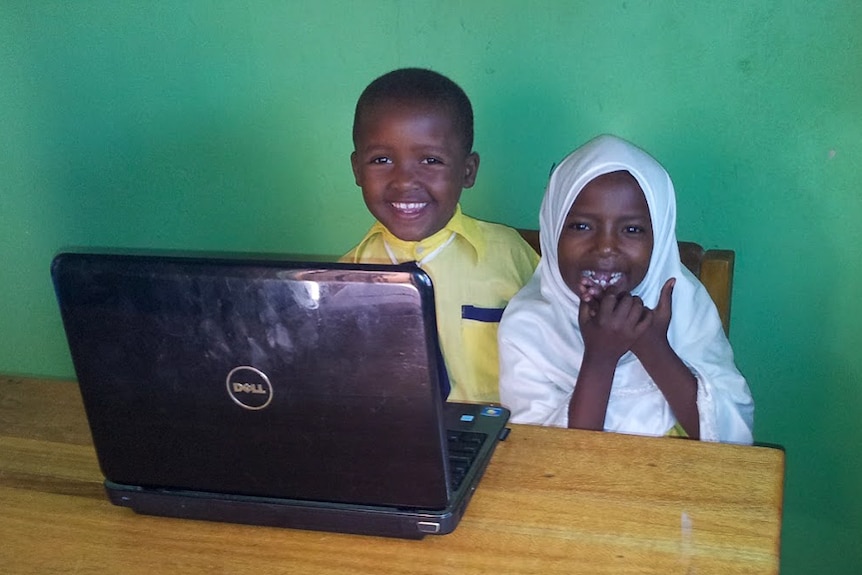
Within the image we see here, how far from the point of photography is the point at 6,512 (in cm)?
86

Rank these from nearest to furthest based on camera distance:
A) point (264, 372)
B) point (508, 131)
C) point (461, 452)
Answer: point (264, 372)
point (461, 452)
point (508, 131)

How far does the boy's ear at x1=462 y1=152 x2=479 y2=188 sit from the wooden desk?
593 mm

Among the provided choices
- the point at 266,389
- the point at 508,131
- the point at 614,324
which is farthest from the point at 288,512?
the point at 508,131

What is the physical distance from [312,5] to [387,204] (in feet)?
1.43

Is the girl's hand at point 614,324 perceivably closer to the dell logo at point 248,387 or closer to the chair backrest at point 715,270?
the chair backrest at point 715,270

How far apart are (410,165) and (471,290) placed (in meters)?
0.23

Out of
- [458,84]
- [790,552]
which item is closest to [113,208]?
[458,84]

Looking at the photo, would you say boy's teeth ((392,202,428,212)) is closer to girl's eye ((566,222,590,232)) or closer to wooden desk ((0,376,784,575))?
girl's eye ((566,222,590,232))

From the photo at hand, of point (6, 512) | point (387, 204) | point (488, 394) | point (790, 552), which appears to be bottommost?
point (790, 552)

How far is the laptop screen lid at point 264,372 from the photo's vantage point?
2.32 ft

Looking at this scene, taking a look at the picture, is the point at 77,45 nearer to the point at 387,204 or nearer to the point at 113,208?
the point at 113,208

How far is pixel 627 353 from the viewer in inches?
49.0

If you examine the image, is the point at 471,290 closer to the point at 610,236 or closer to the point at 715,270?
the point at 610,236

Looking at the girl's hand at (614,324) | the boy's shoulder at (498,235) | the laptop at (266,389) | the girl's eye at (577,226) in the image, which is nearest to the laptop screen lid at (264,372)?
the laptop at (266,389)
